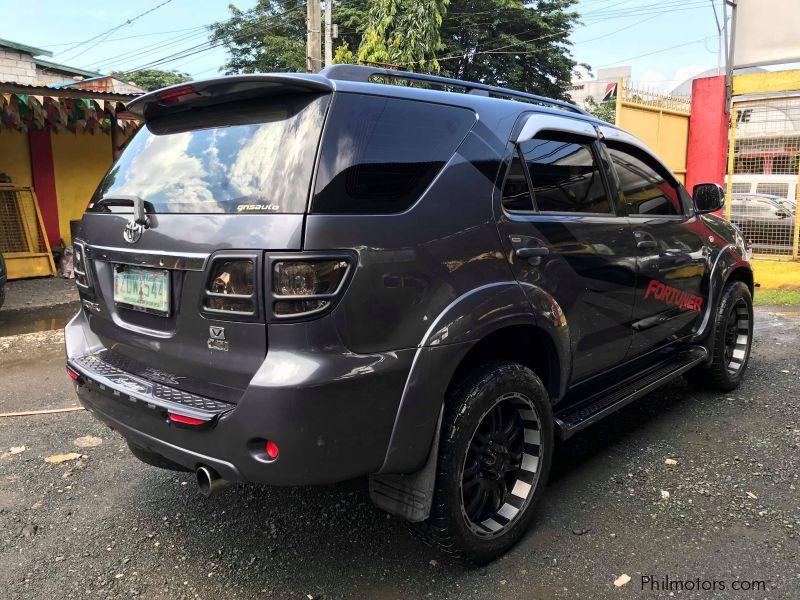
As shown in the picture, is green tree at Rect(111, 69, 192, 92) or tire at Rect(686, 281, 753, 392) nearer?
tire at Rect(686, 281, 753, 392)

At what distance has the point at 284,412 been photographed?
1.92 m

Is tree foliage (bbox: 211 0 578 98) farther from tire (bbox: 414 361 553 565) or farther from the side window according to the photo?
tire (bbox: 414 361 553 565)

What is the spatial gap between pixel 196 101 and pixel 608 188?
7.04 ft

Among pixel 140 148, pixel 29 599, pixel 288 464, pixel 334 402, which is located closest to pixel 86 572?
pixel 29 599

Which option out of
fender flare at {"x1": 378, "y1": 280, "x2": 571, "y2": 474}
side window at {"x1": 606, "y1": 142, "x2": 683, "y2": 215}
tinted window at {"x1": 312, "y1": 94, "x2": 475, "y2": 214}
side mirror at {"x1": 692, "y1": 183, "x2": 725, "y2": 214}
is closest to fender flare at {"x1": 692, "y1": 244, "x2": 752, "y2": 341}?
side mirror at {"x1": 692, "y1": 183, "x2": 725, "y2": 214}

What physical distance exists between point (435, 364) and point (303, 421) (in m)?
0.53

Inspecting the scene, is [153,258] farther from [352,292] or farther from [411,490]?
[411,490]

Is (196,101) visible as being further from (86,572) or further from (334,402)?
(86,572)

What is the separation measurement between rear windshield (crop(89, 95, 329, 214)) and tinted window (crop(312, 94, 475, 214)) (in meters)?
0.07

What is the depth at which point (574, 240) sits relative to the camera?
294 centimetres

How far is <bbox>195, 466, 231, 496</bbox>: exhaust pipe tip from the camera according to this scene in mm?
2162

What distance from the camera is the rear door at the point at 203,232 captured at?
2.02m

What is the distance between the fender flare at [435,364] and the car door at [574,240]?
26cm

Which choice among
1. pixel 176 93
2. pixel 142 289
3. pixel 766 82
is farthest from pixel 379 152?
pixel 766 82
